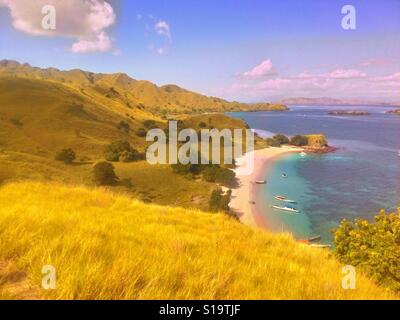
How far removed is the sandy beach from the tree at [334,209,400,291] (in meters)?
10.2

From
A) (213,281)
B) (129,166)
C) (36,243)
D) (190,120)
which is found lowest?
(129,166)

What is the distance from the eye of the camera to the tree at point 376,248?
10617 mm

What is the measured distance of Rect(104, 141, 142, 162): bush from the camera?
255 feet

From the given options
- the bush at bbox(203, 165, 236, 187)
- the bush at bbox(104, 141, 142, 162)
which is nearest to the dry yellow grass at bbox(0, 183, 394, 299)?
the bush at bbox(203, 165, 236, 187)

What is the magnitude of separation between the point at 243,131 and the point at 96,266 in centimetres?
15127

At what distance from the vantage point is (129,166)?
73.2 m

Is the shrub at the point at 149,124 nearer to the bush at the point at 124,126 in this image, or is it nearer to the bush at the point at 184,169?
the bush at the point at 124,126

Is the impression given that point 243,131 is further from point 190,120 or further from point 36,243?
point 36,243

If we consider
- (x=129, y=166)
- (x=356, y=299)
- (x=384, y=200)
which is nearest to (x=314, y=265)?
(x=356, y=299)

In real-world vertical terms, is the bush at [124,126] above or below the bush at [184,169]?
above

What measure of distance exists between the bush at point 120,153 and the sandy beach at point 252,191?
27927 millimetres

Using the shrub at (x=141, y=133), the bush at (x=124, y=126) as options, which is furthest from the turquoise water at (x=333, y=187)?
the bush at (x=124, y=126)

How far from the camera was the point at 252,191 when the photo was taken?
73125mm

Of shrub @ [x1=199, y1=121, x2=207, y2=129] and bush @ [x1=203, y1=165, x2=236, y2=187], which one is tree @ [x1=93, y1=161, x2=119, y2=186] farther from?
shrub @ [x1=199, y1=121, x2=207, y2=129]
